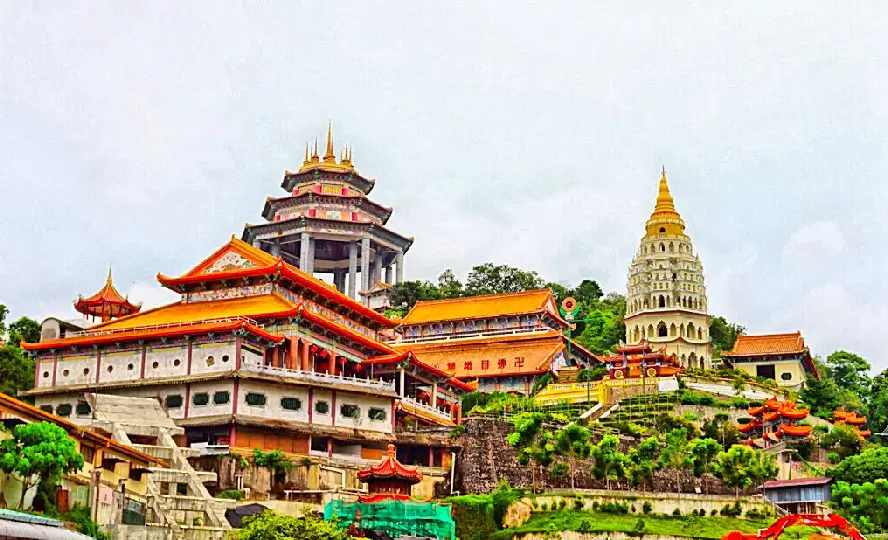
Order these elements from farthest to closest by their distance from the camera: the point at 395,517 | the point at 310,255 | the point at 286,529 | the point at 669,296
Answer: the point at 310,255 < the point at 669,296 < the point at 395,517 < the point at 286,529

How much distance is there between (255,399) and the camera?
6231cm

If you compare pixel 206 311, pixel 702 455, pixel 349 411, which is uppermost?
pixel 206 311

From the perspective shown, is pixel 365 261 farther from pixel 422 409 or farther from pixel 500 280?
pixel 422 409

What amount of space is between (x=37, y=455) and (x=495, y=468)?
2794 centimetres

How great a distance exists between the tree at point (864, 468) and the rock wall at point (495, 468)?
10.8 meters

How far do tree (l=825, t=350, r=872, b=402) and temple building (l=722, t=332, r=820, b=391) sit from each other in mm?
6786

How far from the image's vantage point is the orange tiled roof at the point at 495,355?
3863 inches

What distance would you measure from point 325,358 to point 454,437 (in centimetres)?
930

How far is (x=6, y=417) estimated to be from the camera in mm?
45531

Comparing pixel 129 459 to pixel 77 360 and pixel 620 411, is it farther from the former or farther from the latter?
pixel 620 411

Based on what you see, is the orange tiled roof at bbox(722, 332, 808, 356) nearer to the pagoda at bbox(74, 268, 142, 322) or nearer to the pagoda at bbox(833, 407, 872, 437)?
the pagoda at bbox(833, 407, 872, 437)

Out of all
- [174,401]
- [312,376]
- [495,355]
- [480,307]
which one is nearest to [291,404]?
[312,376]

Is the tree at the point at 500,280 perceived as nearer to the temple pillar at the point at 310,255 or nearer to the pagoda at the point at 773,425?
the temple pillar at the point at 310,255

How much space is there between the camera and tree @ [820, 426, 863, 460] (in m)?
79.6
